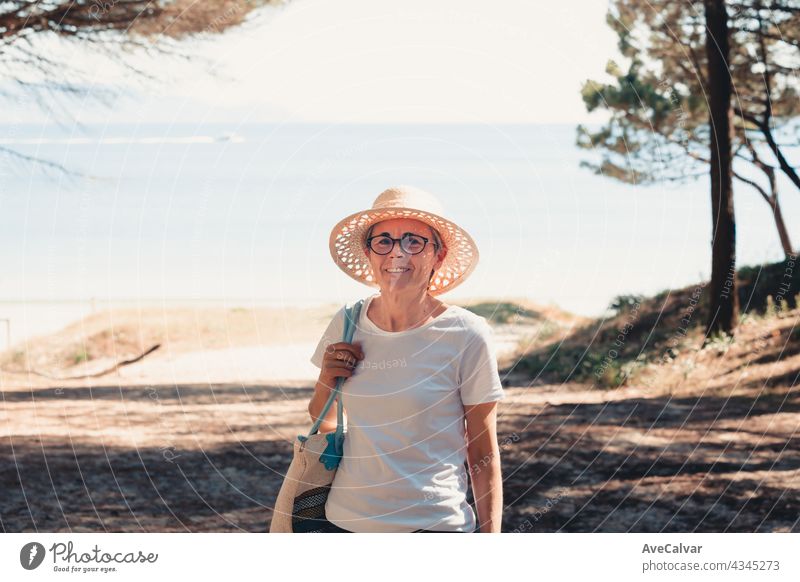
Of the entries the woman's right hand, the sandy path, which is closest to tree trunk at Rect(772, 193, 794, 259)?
the sandy path

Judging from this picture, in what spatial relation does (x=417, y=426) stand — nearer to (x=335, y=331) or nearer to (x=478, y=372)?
(x=478, y=372)

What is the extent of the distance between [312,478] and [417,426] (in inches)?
15.2

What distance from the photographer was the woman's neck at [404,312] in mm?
2896

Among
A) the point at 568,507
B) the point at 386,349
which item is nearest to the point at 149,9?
the point at 568,507

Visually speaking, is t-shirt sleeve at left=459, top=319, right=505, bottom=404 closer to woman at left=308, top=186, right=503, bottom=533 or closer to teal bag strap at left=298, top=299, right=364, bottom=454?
woman at left=308, top=186, right=503, bottom=533

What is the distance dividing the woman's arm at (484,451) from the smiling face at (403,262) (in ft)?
1.37

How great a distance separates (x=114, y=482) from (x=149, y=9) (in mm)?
4717

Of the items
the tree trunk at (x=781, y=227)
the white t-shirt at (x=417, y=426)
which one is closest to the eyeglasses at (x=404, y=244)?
the white t-shirt at (x=417, y=426)

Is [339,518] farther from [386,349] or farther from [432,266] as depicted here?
[432,266]

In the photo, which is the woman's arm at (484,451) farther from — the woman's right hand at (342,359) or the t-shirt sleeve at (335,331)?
the t-shirt sleeve at (335,331)

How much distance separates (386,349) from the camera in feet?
9.34

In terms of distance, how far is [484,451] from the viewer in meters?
2.79

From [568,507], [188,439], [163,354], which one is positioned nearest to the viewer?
[568,507]

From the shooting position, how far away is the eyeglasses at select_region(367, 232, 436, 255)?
2980 millimetres
